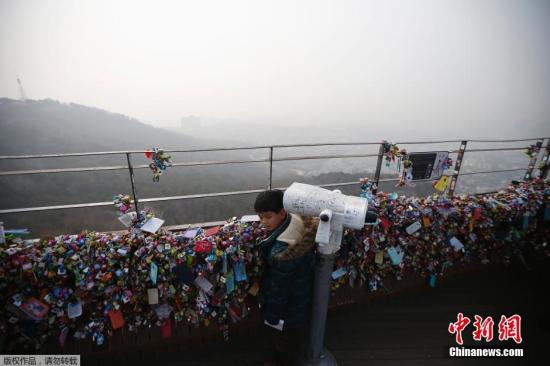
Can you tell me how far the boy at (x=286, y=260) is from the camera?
5.92ft

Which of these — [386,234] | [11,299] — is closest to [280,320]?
[386,234]

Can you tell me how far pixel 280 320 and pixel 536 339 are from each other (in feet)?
8.37

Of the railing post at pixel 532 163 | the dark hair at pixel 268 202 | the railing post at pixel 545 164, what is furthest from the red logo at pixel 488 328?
the railing post at pixel 545 164

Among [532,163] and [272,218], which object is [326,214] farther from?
[532,163]

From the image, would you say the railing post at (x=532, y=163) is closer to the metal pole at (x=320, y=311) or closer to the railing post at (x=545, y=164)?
the railing post at (x=545, y=164)

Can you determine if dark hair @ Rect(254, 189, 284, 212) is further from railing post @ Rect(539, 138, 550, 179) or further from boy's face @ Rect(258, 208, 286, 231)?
railing post @ Rect(539, 138, 550, 179)

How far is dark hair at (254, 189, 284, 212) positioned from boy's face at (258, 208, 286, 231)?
0.10 feet

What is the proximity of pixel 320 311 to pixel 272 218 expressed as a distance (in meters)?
0.77

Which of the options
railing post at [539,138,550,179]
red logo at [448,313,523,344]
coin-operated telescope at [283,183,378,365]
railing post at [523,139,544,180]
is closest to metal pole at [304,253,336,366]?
coin-operated telescope at [283,183,378,365]

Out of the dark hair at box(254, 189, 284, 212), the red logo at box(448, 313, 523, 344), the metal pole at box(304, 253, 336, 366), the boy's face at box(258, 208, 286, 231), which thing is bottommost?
the red logo at box(448, 313, 523, 344)

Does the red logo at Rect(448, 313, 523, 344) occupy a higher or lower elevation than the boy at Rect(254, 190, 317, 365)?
lower

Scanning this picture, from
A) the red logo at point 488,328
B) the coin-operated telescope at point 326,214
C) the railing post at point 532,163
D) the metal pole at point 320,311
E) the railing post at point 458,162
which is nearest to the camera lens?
the coin-operated telescope at point 326,214

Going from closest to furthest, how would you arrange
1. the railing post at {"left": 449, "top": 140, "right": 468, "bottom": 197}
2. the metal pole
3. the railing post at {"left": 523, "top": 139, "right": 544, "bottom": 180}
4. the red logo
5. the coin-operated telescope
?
1. the coin-operated telescope
2. the metal pole
3. the red logo
4. the railing post at {"left": 449, "top": 140, "right": 468, "bottom": 197}
5. the railing post at {"left": 523, "top": 139, "right": 544, "bottom": 180}

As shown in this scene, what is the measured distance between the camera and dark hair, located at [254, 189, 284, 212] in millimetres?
1850
